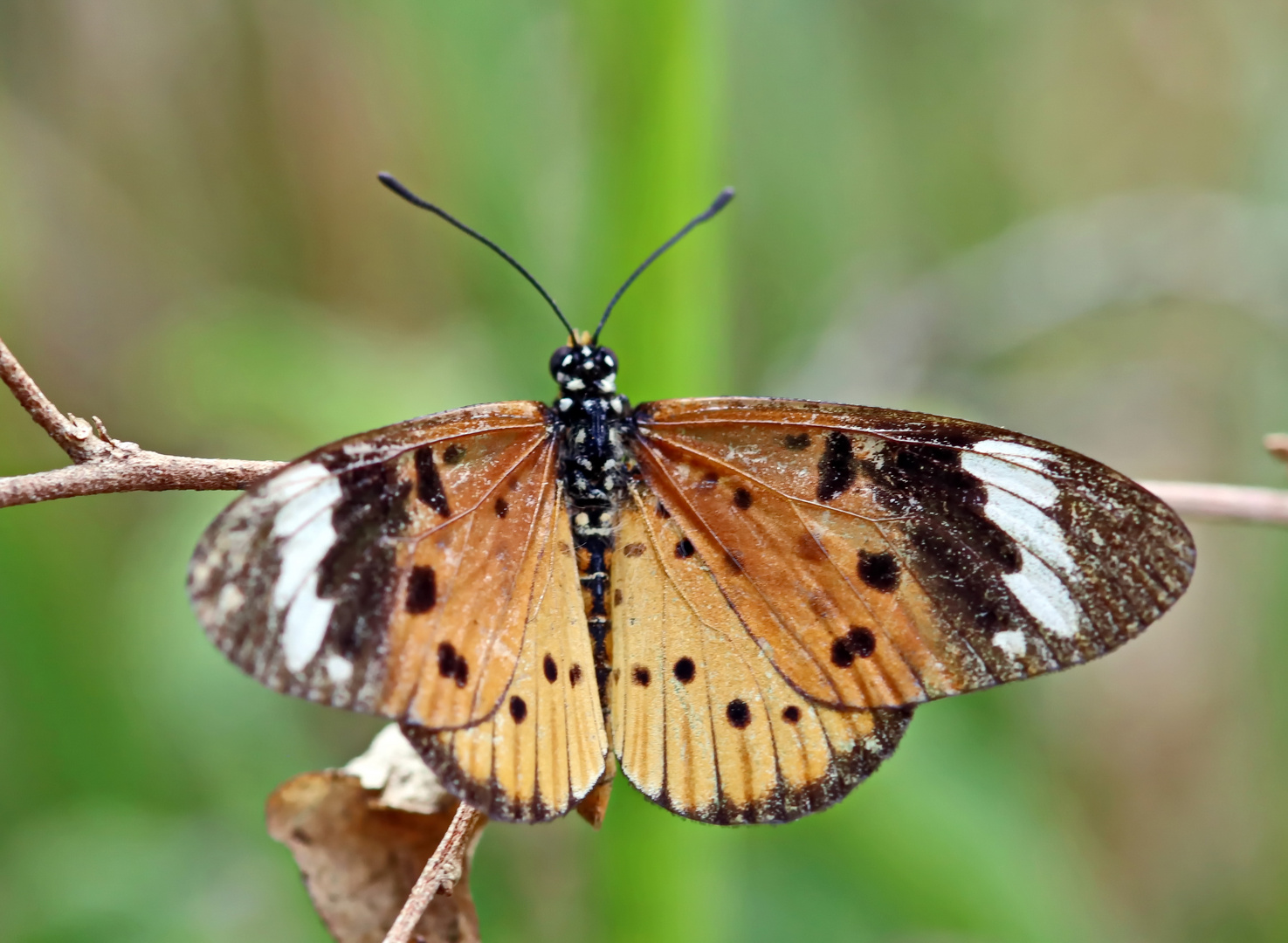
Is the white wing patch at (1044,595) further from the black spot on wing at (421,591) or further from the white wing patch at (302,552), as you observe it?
the white wing patch at (302,552)

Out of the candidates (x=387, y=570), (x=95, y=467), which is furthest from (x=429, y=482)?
(x=95, y=467)

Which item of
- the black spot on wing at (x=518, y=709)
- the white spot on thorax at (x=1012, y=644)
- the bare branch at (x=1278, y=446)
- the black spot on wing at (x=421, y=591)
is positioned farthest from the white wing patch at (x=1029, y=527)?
the black spot on wing at (x=421, y=591)

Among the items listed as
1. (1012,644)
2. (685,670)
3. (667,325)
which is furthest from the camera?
(667,325)

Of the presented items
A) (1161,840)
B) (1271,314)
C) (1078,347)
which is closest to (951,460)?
(1271,314)

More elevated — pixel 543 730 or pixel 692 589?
pixel 692 589

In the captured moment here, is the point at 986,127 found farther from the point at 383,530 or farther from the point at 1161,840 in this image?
the point at 383,530

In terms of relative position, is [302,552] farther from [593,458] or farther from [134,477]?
[593,458]
